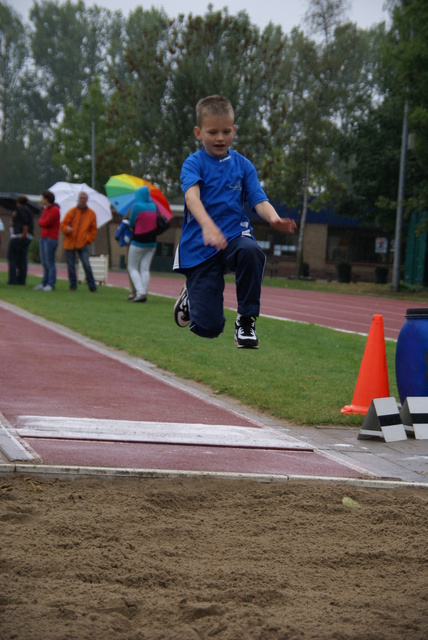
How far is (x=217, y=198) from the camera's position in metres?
5.62

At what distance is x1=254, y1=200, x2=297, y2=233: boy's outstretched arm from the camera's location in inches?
209

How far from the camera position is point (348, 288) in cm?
3728

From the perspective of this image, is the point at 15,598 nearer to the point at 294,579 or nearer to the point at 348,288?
the point at 294,579

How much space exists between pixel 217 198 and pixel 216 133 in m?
0.42

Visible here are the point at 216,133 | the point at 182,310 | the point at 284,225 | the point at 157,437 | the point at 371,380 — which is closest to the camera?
the point at 284,225

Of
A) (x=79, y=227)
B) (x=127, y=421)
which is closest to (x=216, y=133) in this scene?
(x=127, y=421)

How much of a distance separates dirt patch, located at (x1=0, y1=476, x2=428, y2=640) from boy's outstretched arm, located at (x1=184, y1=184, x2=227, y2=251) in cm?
153

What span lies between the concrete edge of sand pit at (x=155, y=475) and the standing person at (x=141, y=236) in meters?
11.3

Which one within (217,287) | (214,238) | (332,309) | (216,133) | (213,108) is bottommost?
(332,309)

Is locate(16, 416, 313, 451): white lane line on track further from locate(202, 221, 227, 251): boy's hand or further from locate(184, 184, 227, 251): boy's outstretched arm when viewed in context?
locate(202, 221, 227, 251): boy's hand

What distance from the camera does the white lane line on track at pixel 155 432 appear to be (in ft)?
21.5

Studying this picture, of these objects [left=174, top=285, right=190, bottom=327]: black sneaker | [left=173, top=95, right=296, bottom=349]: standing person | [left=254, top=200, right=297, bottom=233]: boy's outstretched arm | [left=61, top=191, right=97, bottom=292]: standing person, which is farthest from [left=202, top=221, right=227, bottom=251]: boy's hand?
[left=61, top=191, right=97, bottom=292]: standing person

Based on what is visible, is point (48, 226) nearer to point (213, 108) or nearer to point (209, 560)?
point (213, 108)

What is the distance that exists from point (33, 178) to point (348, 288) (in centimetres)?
5832
